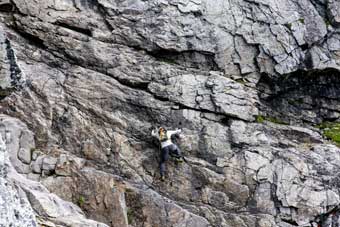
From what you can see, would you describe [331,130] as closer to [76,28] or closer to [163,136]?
[163,136]

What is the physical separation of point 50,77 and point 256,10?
1056cm

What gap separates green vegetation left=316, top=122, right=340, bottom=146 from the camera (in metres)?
24.9

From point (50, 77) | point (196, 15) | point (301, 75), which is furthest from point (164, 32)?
point (301, 75)

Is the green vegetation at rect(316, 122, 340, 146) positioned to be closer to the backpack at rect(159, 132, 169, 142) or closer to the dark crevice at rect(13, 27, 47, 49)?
the backpack at rect(159, 132, 169, 142)

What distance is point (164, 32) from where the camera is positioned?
24.4 metres

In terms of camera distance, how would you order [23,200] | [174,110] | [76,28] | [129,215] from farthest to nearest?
[76,28]
[174,110]
[129,215]
[23,200]

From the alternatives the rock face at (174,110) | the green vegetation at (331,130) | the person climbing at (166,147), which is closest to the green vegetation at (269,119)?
the rock face at (174,110)

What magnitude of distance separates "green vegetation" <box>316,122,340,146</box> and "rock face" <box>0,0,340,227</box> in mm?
458

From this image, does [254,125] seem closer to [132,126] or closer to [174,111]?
[174,111]

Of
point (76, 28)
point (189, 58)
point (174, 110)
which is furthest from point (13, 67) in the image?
point (189, 58)

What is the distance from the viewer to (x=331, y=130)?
998 inches

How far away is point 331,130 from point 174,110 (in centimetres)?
813

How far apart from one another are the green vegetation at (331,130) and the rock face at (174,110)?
0.46 metres

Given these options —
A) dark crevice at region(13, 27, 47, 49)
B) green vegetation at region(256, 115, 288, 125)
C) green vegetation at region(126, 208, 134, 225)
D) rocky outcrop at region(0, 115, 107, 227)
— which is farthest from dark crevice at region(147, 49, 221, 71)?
green vegetation at region(126, 208, 134, 225)
